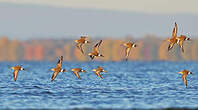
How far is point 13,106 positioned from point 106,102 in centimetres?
631

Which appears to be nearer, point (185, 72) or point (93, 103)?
point (93, 103)

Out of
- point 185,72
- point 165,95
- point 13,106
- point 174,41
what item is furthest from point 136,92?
point 13,106

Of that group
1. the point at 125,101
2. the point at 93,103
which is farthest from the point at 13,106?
the point at 125,101

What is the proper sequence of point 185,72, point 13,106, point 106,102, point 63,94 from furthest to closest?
point 63,94 → point 185,72 → point 106,102 → point 13,106

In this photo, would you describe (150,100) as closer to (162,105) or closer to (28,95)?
(162,105)

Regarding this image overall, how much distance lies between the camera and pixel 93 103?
33.2m

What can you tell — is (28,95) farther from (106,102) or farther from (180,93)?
(180,93)

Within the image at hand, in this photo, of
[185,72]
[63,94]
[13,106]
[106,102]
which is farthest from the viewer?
[63,94]

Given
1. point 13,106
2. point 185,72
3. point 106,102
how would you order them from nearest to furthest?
point 13,106
point 106,102
point 185,72

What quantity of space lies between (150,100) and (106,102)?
3.39m

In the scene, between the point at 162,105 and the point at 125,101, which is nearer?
the point at 162,105

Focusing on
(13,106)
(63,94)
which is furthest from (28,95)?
(13,106)

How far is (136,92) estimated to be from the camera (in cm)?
4147

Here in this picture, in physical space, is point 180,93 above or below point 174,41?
below
